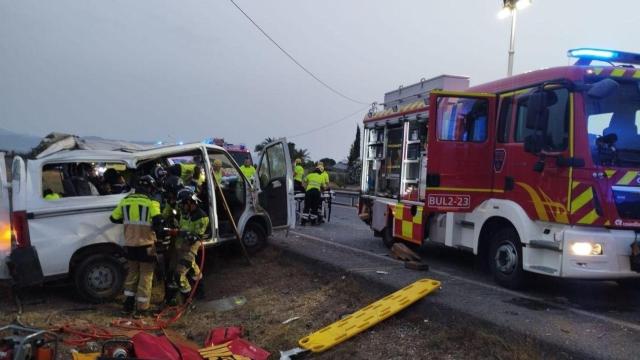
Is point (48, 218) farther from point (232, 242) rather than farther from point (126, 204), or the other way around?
point (232, 242)

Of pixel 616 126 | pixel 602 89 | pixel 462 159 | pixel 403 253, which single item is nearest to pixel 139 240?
pixel 403 253

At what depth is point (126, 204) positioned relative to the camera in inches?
238

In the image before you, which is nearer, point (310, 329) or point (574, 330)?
point (574, 330)

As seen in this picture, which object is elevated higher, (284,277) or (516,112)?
(516,112)

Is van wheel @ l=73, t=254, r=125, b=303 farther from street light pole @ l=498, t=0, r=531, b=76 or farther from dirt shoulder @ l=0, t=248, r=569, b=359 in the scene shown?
street light pole @ l=498, t=0, r=531, b=76

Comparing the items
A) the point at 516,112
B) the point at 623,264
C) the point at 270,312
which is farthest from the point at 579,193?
the point at 270,312

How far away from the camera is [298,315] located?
6.08 m

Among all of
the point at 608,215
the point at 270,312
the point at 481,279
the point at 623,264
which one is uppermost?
the point at 608,215

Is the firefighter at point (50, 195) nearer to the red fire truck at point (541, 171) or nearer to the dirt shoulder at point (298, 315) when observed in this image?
the dirt shoulder at point (298, 315)

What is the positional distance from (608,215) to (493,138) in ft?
6.03

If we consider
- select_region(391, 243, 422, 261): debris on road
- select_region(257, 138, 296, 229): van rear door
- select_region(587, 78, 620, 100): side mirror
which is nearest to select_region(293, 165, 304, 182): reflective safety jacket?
select_region(257, 138, 296, 229): van rear door

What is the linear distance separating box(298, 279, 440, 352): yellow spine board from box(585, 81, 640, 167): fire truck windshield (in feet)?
7.44

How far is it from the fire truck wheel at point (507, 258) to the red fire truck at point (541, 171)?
0.04 ft

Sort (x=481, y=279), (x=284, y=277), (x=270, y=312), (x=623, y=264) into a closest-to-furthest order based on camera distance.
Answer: (x=623, y=264)
(x=270, y=312)
(x=481, y=279)
(x=284, y=277)
